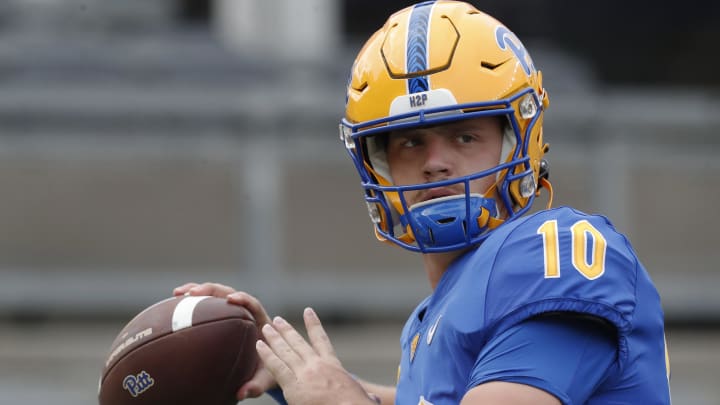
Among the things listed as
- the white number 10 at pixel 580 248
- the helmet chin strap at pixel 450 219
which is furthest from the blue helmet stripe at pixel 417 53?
the white number 10 at pixel 580 248

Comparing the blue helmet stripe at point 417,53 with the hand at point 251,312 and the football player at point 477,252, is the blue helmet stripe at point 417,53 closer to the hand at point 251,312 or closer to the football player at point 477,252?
the football player at point 477,252

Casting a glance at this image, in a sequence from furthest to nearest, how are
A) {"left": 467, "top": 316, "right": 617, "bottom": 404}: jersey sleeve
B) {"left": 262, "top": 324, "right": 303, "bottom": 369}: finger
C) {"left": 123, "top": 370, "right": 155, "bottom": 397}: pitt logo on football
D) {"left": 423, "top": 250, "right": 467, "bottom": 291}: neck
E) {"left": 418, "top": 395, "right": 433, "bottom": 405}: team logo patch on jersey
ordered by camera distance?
{"left": 123, "top": 370, "right": 155, "bottom": 397}: pitt logo on football, {"left": 423, "top": 250, "right": 467, "bottom": 291}: neck, {"left": 262, "top": 324, "right": 303, "bottom": 369}: finger, {"left": 418, "top": 395, "right": 433, "bottom": 405}: team logo patch on jersey, {"left": 467, "top": 316, "right": 617, "bottom": 404}: jersey sleeve

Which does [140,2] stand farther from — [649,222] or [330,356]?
[330,356]

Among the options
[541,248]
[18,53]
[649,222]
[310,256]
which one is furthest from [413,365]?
[18,53]

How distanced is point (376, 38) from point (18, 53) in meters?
9.38

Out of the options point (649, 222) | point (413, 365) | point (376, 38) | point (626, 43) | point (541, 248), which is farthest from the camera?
point (626, 43)

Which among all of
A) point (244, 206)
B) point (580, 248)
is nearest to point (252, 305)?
point (580, 248)

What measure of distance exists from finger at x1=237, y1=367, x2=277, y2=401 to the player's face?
0.59m

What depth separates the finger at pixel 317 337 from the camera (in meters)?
Answer: 2.49

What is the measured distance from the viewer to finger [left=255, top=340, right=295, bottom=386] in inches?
94.5

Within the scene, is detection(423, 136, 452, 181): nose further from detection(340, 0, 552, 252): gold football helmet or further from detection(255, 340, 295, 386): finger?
detection(255, 340, 295, 386): finger

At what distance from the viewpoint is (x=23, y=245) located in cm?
930

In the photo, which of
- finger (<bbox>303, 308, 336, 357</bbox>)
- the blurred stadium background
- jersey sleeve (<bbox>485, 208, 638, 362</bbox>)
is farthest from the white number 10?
the blurred stadium background

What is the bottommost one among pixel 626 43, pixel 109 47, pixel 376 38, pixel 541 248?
pixel 626 43
